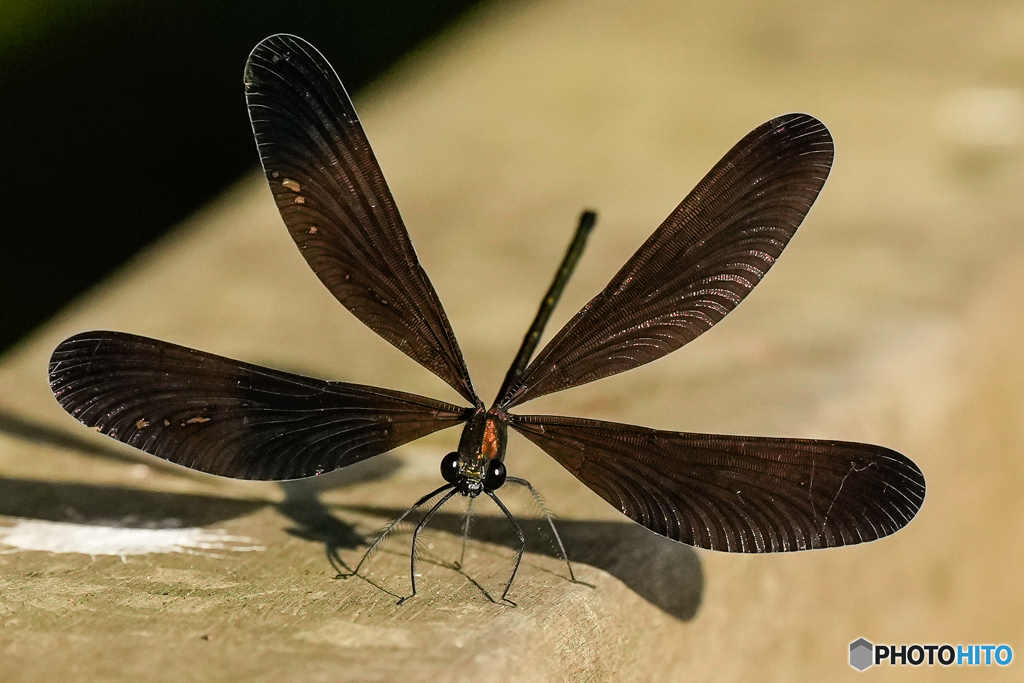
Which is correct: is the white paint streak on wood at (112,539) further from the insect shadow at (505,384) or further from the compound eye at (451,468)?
the compound eye at (451,468)

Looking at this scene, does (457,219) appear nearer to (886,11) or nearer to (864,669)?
(864,669)

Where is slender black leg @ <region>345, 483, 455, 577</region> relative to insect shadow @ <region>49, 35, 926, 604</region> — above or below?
below

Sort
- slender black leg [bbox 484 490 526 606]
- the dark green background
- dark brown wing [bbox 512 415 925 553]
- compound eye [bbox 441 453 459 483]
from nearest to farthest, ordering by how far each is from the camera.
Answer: dark brown wing [bbox 512 415 925 553]
slender black leg [bbox 484 490 526 606]
compound eye [bbox 441 453 459 483]
the dark green background

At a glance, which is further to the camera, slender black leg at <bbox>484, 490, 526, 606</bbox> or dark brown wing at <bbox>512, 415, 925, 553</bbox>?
slender black leg at <bbox>484, 490, 526, 606</bbox>

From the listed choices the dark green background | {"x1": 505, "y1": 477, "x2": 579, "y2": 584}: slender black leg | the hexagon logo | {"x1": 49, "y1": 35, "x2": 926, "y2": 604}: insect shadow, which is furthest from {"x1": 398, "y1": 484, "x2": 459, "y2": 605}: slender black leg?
the dark green background

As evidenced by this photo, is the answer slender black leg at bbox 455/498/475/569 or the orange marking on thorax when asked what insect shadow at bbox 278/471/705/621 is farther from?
the orange marking on thorax

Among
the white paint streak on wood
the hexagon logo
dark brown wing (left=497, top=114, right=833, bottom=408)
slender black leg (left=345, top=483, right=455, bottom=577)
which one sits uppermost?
dark brown wing (left=497, top=114, right=833, bottom=408)

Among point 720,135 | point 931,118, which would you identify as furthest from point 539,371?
point 931,118
